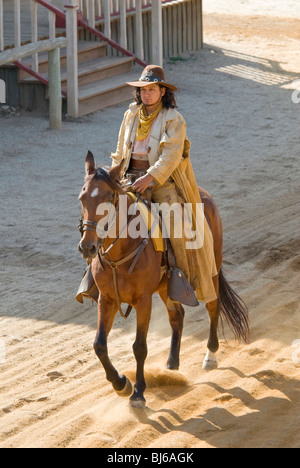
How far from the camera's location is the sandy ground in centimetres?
569

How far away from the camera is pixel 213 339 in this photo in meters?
6.92

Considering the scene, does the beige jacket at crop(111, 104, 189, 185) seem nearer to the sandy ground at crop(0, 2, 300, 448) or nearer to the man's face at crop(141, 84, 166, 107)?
the man's face at crop(141, 84, 166, 107)

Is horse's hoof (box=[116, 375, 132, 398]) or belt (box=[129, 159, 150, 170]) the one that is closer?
horse's hoof (box=[116, 375, 132, 398])

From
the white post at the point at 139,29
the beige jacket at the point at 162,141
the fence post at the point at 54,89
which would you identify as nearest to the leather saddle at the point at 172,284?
the beige jacket at the point at 162,141

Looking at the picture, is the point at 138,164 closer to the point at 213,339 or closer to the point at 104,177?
the point at 104,177

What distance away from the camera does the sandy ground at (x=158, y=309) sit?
569cm

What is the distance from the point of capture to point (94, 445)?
5348 millimetres

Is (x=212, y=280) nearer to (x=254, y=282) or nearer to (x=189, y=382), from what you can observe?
(x=189, y=382)

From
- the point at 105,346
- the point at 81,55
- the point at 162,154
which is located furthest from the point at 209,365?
the point at 81,55

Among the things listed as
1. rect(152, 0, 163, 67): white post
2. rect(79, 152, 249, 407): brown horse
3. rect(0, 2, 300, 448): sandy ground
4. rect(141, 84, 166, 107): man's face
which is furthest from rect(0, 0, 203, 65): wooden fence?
rect(79, 152, 249, 407): brown horse

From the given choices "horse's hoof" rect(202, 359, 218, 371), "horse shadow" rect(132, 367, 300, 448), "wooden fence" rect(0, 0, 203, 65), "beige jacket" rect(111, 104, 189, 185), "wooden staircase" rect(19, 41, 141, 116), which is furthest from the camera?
"wooden fence" rect(0, 0, 203, 65)

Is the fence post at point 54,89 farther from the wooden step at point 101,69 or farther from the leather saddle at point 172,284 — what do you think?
the leather saddle at point 172,284

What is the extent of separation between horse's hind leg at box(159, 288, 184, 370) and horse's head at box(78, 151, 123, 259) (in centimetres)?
143

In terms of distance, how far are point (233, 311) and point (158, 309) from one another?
1.23 meters
